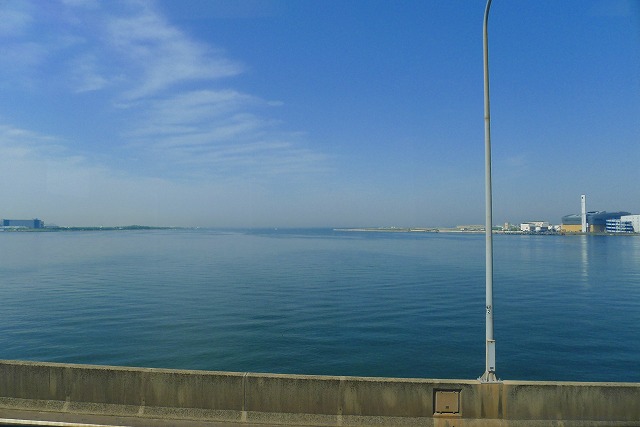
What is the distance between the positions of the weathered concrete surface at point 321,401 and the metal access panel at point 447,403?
0.02 metres

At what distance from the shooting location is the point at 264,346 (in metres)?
23.8

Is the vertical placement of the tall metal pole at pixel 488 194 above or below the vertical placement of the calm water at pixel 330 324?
above

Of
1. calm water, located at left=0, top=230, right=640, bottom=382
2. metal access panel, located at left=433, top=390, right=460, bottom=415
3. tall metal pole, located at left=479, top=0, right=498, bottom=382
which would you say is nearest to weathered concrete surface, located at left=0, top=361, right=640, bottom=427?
metal access panel, located at left=433, top=390, right=460, bottom=415

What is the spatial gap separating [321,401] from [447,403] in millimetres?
2672

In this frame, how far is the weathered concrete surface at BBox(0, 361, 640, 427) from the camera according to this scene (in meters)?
9.41

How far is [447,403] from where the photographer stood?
9.56 m

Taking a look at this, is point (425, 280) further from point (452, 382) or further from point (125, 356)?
point (452, 382)

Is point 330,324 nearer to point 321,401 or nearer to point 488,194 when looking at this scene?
point 321,401

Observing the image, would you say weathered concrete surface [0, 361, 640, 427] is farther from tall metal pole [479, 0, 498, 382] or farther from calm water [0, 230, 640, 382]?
calm water [0, 230, 640, 382]

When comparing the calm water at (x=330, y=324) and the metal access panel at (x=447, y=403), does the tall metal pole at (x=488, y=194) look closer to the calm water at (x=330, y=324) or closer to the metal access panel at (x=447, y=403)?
the metal access panel at (x=447, y=403)

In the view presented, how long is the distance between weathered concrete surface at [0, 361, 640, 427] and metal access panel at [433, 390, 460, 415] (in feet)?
0.07

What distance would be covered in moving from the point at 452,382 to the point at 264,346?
51.4ft

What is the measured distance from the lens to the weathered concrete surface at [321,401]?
9.41 meters

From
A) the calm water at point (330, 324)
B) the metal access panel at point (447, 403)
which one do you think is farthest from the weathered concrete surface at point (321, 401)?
the calm water at point (330, 324)
